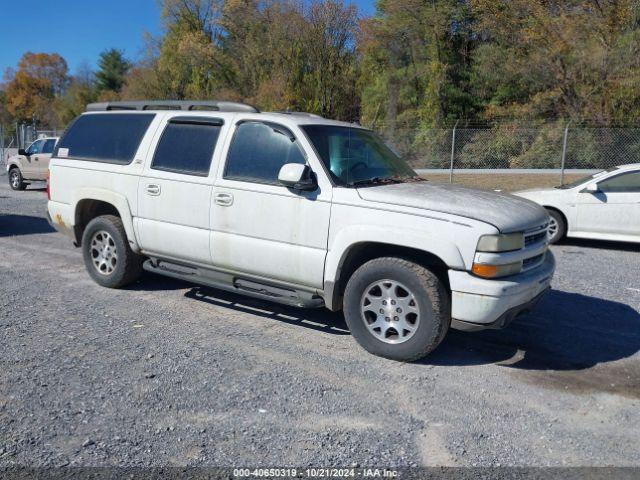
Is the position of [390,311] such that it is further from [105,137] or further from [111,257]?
[105,137]

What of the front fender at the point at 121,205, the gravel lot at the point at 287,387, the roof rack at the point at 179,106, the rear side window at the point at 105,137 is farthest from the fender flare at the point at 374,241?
the rear side window at the point at 105,137

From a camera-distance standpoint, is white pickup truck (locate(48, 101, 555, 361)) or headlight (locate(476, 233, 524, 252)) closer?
headlight (locate(476, 233, 524, 252))

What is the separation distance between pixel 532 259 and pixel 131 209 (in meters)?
3.85

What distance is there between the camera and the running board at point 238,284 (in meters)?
4.89

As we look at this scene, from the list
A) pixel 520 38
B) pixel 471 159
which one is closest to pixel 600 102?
pixel 520 38

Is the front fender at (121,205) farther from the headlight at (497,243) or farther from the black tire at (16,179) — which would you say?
the black tire at (16,179)

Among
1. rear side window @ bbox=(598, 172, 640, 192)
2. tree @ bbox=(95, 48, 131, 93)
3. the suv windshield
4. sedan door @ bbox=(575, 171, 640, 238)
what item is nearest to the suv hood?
the suv windshield

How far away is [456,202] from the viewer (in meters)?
4.48

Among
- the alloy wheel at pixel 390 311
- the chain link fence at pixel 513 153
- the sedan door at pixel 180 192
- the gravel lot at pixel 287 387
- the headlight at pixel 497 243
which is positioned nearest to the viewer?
the gravel lot at pixel 287 387

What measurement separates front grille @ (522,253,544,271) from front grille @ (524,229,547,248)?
0.40ft

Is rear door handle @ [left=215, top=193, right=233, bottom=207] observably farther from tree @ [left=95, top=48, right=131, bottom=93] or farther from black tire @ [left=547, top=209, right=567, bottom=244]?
tree @ [left=95, top=48, right=131, bottom=93]

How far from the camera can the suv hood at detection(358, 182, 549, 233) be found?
14.1 feet

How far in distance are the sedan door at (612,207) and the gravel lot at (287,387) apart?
364 cm

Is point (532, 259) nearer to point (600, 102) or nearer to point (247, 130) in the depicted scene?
point (247, 130)
